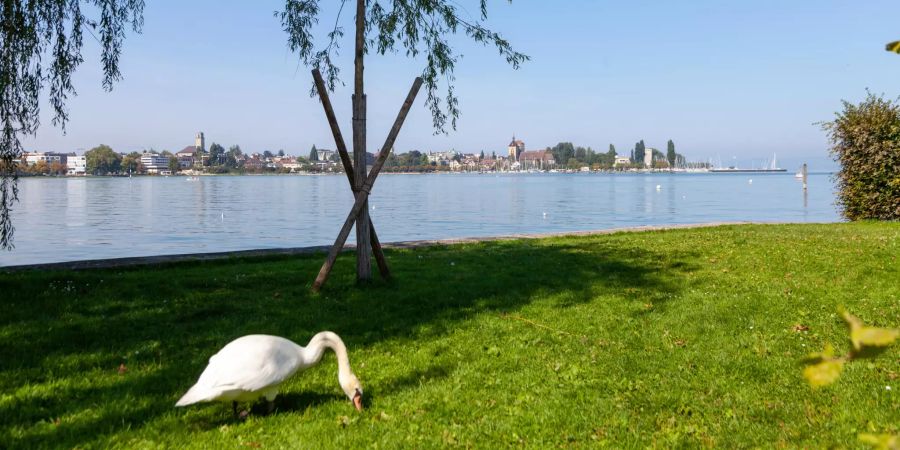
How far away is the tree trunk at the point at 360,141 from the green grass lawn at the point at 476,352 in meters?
0.66

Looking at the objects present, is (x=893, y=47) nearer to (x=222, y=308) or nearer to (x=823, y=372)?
(x=823, y=372)

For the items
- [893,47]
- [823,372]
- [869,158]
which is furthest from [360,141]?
[869,158]

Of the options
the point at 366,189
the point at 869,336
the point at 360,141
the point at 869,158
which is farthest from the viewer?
the point at 869,158

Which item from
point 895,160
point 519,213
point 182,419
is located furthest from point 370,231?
point 519,213

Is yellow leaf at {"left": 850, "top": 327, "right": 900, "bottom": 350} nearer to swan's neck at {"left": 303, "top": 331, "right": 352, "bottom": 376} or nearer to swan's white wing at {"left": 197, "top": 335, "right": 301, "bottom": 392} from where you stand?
swan's white wing at {"left": 197, "top": 335, "right": 301, "bottom": 392}

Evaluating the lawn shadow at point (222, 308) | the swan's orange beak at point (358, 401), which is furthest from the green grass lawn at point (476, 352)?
the swan's orange beak at point (358, 401)

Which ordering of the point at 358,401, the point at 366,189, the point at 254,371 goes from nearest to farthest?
the point at 254,371 < the point at 358,401 < the point at 366,189

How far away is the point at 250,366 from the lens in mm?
5293

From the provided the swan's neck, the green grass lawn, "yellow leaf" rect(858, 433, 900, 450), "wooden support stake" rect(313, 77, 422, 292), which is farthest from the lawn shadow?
"yellow leaf" rect(858, 433, 900, 450)

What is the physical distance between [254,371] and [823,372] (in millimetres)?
4825

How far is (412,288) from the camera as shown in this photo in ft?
37.6

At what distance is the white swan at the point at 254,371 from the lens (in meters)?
5.14

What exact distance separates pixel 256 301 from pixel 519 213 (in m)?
36.2

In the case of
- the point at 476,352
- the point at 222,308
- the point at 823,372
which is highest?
the point at 823,372
